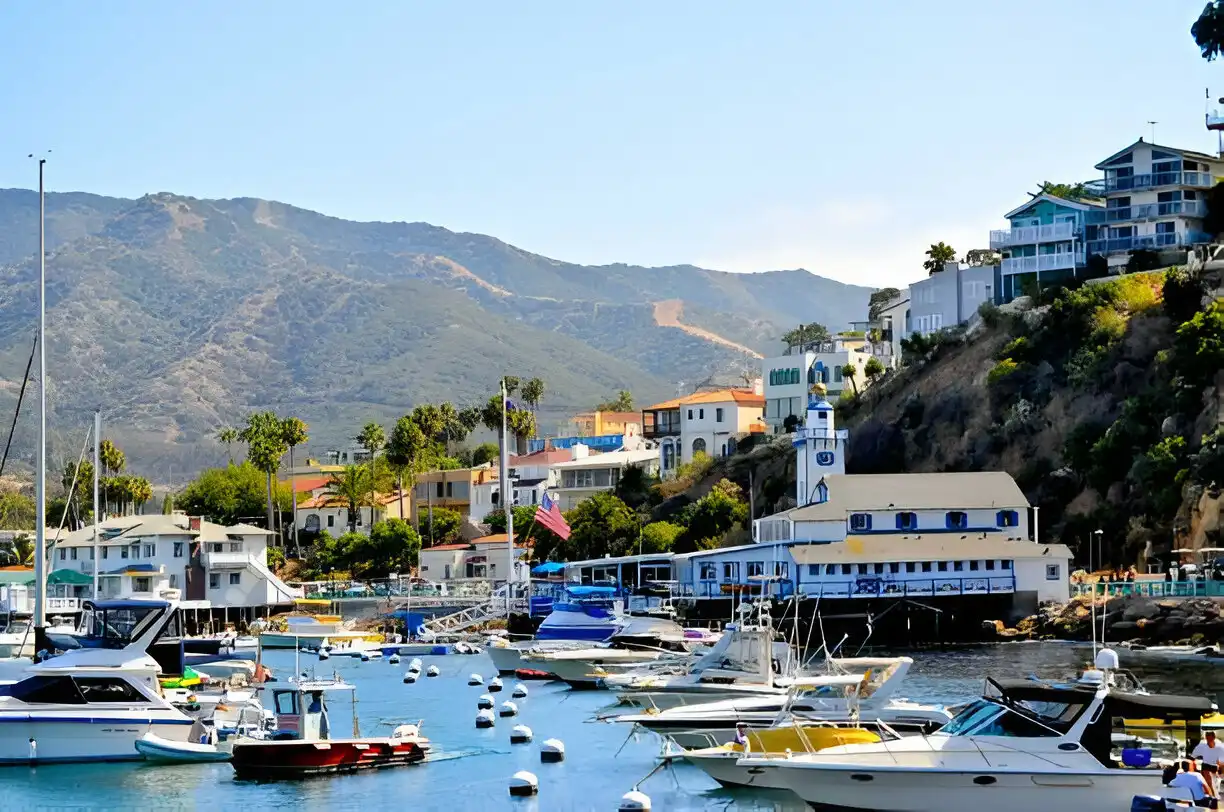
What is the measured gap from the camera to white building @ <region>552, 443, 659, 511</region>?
164m

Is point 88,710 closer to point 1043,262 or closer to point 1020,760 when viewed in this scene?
point 1020,760

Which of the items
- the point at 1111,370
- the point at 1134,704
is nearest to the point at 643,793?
the point at 1134,704

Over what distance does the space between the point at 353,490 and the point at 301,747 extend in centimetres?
12331

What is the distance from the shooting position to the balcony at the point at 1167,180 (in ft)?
423

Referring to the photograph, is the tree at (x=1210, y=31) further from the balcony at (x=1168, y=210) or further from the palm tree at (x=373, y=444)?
the palm tree at (x=373, y=444)

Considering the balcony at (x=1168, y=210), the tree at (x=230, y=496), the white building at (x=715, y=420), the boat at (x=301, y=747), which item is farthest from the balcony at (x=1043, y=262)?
the boat at (x=301, y=747)

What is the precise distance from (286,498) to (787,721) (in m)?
144

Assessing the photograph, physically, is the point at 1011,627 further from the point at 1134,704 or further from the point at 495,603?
the point at 1134,704

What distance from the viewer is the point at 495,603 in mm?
112500

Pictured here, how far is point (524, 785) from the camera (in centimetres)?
4547

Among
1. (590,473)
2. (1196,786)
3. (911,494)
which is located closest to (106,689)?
(1196,786)

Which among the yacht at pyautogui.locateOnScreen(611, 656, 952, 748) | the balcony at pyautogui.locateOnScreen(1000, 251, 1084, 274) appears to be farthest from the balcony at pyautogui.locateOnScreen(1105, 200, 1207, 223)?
the yacht at pyautogui.locateOnScreen(611, 656, 952, 748)

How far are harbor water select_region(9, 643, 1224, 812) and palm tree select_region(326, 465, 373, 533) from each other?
100018 mm

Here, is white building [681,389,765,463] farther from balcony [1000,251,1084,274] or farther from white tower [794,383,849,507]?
white tower [794,383,849,507]
